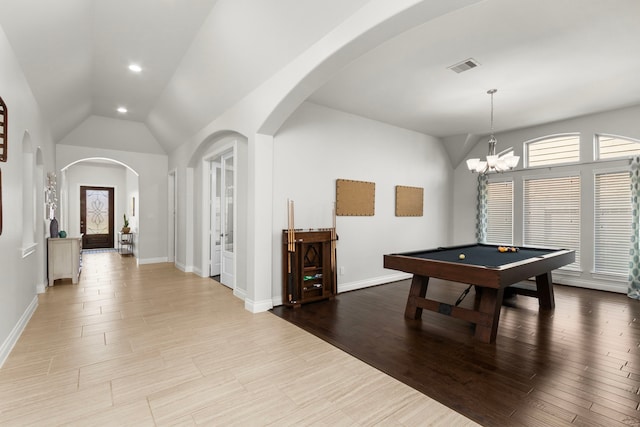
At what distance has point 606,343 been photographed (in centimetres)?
314

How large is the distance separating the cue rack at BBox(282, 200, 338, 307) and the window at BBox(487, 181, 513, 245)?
3.98 metres

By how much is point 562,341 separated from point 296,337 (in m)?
2.74

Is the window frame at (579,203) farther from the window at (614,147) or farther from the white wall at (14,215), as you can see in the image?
the white wall at (14,215)

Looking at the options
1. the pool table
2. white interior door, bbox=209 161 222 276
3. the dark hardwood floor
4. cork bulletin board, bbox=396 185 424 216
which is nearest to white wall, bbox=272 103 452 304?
cork bulletin board, bbox=396 185 424 216

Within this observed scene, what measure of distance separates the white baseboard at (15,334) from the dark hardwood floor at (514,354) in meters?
2.58

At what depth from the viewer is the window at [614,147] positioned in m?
5.10

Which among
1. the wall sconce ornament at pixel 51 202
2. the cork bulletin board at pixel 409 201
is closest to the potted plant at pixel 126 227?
the wall sconce ornament at pixel 51 202

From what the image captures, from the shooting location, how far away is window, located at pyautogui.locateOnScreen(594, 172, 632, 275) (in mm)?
5160

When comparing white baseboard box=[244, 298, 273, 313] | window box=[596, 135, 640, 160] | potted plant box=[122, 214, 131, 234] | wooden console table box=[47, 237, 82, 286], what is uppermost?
window box=[596, 135, 640, 160]

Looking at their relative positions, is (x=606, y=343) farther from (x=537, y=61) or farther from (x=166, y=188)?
(x=166, y=188)

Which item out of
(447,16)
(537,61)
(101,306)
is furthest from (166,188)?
(537,61)

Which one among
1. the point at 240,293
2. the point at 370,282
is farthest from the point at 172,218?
the point at 370,282

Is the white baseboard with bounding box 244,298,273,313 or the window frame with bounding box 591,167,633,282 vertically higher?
the window frame with bounding box 591,167,633,282

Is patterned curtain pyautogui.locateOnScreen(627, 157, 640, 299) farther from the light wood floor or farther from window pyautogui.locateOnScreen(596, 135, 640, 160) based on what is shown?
the light wood floor
